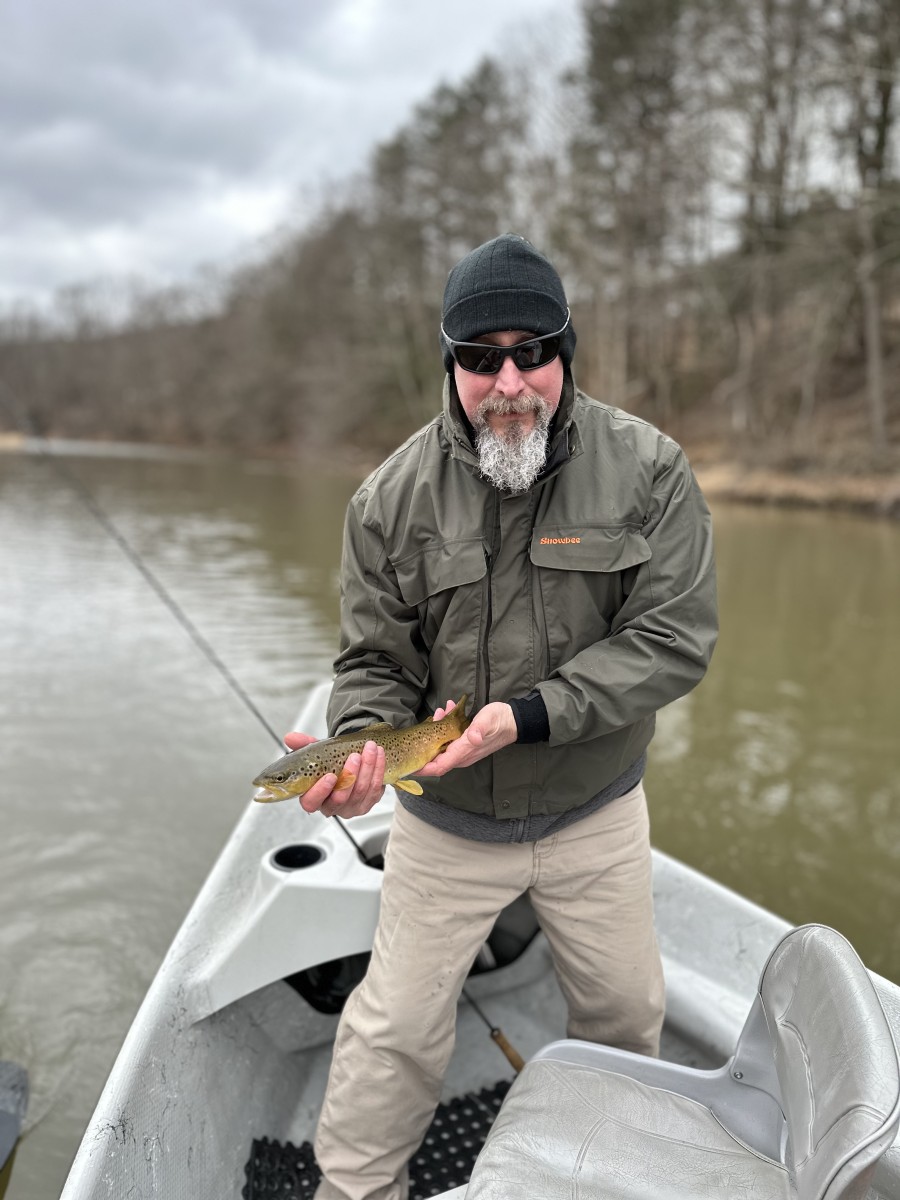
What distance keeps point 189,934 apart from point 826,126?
83.0 ft

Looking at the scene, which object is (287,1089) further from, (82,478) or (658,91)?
(82,478)

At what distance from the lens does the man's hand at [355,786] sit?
7.34 feet

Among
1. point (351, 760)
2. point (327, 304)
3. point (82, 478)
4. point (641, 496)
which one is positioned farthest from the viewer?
point (327, 304)

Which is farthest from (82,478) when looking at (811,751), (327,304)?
(811,751)

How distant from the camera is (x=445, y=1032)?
8.37 feet

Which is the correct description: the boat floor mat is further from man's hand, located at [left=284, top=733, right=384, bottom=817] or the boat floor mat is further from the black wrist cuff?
the black wrist cuff

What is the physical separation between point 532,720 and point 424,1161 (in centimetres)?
163

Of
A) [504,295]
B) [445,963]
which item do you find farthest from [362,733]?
[504,295]

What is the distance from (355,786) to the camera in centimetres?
227


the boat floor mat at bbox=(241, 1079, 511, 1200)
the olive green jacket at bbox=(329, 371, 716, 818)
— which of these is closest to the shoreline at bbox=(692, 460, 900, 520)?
the boat floor mat at bbox=(241, 1079, 511, 1200)

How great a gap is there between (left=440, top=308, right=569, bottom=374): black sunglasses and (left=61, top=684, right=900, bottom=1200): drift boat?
1495mm

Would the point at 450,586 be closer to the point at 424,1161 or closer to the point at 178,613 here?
the point at 424,1161

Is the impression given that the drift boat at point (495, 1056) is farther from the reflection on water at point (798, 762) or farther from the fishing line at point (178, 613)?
the reflection on water at point (798, 762)

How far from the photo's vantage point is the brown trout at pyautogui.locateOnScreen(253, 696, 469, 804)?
2264mm
